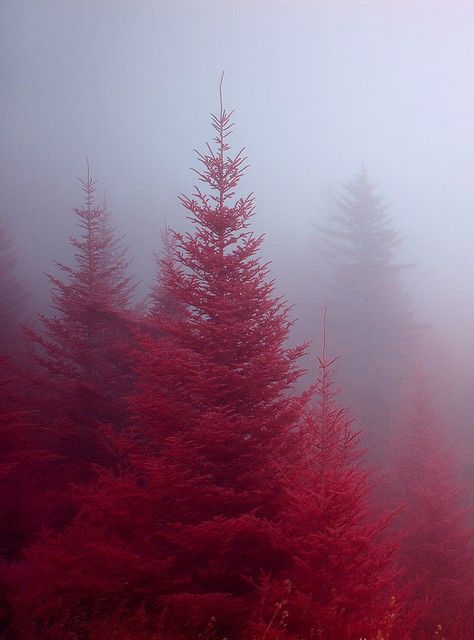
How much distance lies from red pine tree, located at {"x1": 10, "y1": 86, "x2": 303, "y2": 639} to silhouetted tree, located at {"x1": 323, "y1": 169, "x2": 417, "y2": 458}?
20.9m

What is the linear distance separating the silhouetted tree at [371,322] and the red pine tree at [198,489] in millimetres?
20942

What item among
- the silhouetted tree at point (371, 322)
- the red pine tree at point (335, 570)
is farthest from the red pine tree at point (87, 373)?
the silhouetted tree at point (371, 322)

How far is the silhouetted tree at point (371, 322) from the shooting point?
96.2 ft

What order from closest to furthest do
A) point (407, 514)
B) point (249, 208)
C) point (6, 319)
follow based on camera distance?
point (249, 208)
point (407, 514)
point (6, 319)

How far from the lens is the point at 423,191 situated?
90.2m

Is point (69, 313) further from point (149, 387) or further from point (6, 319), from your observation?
point (6, 319)

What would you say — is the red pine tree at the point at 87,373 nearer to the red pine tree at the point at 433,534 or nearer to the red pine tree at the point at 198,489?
the red pine tree at the point at 198,489

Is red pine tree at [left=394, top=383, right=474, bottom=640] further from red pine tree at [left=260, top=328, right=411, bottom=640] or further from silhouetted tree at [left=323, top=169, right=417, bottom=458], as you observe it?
silhouetted tree at [left=323, top=169, right=417, bottom=458]

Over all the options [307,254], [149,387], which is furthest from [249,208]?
[307,254]

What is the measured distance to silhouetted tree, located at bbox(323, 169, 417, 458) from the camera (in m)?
29.3

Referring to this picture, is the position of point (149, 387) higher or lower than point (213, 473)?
higher

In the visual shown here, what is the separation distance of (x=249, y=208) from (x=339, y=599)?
22.8 feet

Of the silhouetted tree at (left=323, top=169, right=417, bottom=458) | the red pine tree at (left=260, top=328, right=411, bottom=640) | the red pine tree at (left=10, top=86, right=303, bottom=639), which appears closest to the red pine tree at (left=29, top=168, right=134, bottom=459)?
the red pine tree at (left=10, top=86, right=303, bottom=639)

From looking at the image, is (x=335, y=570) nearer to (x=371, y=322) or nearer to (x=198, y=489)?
(x=198, y=489)
